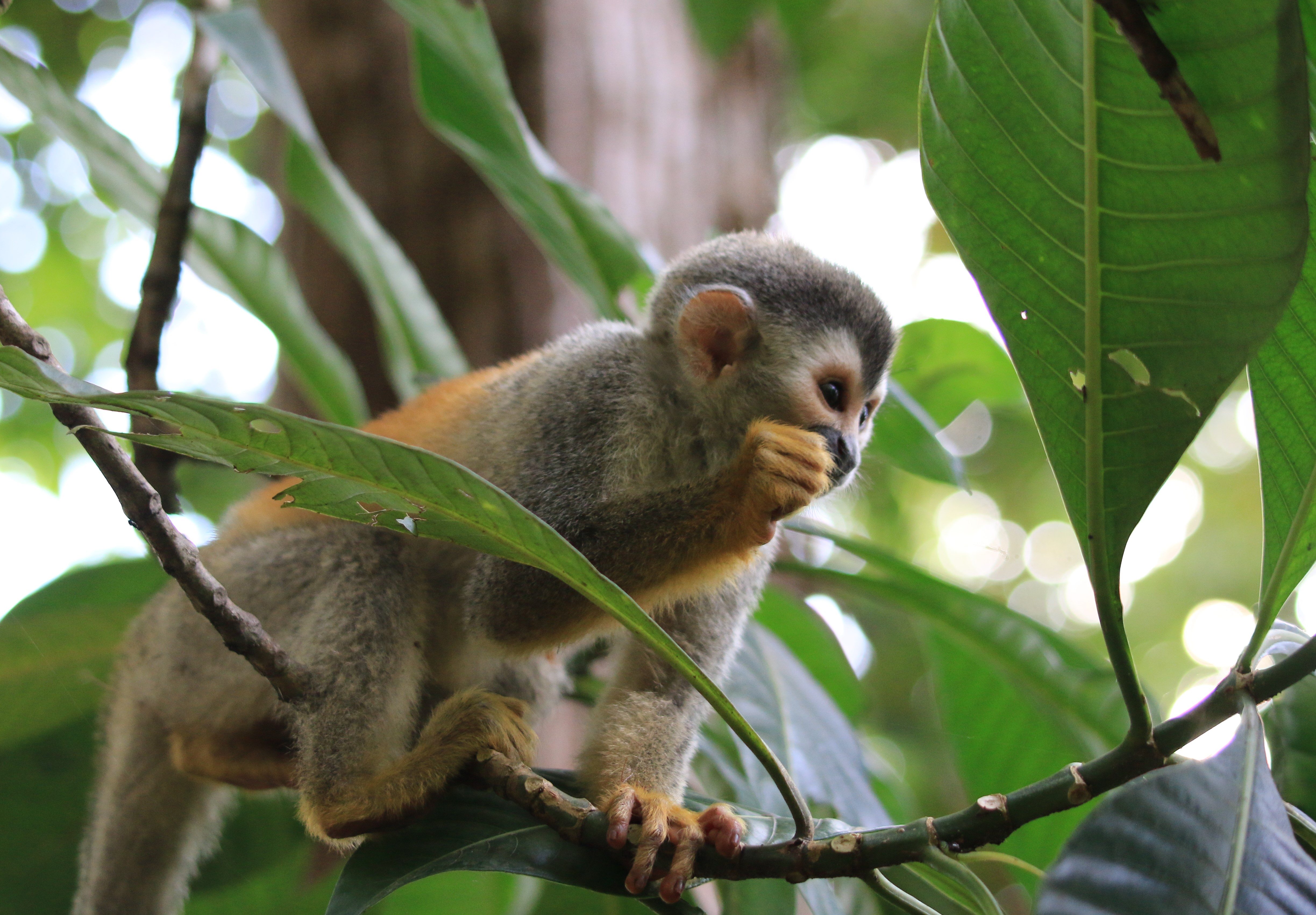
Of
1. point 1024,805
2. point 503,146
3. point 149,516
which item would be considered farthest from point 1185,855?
point 503,146

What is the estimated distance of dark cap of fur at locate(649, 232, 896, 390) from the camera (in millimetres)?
1955

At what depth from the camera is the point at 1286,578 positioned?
1.16m

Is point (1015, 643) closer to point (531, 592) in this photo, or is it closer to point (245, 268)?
point (531, 592)

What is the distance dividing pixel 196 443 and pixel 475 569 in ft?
2.36

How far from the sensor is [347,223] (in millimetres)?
2377

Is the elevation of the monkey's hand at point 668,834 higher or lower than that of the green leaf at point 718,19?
lower

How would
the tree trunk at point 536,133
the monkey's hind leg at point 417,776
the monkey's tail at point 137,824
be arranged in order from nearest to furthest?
the monkey's hind leg at point 417,776 → the monkey's tail at point 137,824 → the tree trunk at point 536,133

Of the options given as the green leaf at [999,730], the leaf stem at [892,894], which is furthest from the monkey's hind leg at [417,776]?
the green leaf at [999,730]

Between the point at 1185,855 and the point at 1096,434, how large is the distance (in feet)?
1.46

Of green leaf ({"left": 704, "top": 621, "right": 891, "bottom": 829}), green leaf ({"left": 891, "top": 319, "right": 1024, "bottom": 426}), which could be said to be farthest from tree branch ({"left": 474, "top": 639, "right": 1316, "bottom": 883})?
green leaf ({"left": 891, "top": 319, "right": 1024, "bottom": 426})

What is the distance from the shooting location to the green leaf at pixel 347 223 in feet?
6.85

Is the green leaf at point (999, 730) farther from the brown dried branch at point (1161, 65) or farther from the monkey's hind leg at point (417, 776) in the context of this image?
the brown dried branch at point (1161, 65)

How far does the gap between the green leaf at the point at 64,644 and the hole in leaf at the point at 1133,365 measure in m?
1.90

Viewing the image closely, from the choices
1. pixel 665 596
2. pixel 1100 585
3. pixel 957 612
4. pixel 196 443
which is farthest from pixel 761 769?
pixel 196 443
